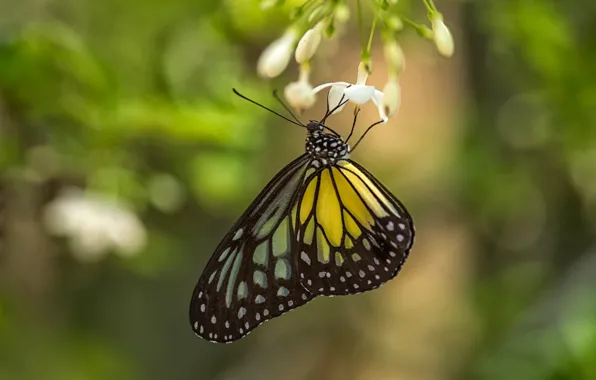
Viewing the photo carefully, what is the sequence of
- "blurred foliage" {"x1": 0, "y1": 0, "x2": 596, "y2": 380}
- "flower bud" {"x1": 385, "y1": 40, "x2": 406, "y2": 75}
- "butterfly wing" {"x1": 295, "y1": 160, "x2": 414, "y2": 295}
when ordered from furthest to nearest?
"blurred foliage" {"x1": 0, "y1": 0, "x2": 596, "y2": 380}
"butterfly wing" {"x1": 295, "y1": 160, "x2": 414, "y2": 295}
"flower bud" {"x1": 385, "y1": 40, "x2": 406, "y2": 75}

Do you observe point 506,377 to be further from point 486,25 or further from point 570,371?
point 486,25

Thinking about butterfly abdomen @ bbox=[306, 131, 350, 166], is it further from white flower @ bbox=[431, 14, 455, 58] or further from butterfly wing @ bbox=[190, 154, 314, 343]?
white flower @ bbox=[431, 14, 455, 58]

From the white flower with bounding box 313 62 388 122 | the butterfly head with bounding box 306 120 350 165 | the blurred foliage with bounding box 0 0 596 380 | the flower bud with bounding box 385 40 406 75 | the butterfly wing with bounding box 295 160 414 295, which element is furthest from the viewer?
the blurred foliage with bounding box 0 0 596 380

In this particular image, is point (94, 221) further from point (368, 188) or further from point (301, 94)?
point (301, 94)

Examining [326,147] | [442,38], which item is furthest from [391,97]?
[326,147]

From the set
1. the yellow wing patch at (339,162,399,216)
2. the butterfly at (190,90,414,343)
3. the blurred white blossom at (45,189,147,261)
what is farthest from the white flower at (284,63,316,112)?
the blurred white blossom at (45,189,147,261)

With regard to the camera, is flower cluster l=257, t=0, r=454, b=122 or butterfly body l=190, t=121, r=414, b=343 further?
butterfly body l=190, t=121, r=414, b=343

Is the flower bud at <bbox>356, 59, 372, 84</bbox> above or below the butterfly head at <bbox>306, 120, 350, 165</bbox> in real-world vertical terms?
below
